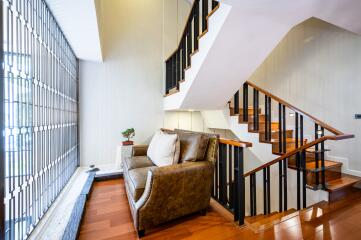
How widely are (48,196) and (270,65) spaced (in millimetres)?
4952

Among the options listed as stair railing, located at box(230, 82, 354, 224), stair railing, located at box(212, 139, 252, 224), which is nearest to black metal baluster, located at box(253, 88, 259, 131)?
stair railing, located at box(230, 82, 354, 224)

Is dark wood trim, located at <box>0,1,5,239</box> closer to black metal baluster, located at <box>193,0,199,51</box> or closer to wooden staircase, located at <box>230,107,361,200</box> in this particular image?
black metal baluster, located at <box>193,0,199,51</box>

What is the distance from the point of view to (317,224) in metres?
1.78

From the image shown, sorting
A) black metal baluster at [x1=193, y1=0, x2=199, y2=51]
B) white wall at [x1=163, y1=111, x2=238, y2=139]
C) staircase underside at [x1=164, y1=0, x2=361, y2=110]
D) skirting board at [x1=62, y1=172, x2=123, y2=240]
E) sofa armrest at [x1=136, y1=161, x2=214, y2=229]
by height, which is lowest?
skirting board at [x1=62, y1=172, x2=123, y2=240]

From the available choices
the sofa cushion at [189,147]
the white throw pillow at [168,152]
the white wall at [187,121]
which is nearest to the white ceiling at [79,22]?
the white throw pillow at [168,152]

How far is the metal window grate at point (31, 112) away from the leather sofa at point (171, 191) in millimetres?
864

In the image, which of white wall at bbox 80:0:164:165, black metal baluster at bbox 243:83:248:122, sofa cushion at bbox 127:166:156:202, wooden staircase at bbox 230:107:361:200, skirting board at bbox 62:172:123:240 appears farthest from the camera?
white wall at bbox 80:0:164:165

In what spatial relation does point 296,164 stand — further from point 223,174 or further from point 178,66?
point 178,66

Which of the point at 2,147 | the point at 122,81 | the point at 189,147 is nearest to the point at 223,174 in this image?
the point at 189,147

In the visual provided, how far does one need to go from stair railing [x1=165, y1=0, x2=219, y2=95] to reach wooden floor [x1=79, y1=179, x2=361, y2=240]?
7.12 ft

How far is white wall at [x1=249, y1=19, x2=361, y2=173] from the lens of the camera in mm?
2984

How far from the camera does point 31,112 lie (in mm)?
1569

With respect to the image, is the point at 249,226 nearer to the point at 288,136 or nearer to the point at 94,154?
the point at 288,136

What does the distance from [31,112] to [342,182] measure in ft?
13.0
